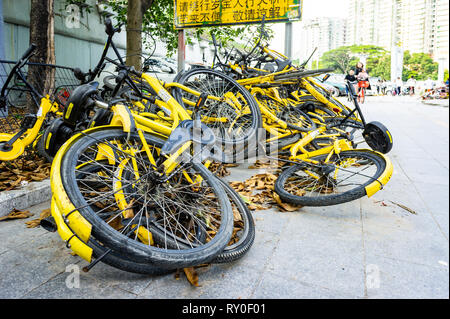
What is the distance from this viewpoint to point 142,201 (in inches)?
89.4

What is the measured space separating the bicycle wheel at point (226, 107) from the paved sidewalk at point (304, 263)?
1425 millimetres

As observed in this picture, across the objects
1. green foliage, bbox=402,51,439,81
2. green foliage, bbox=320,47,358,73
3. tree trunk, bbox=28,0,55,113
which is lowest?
tree trunk, bbox=28,0,55,113

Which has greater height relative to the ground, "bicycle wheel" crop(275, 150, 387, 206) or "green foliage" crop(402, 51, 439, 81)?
"green foliage" crop(402, 51, 439, 81)

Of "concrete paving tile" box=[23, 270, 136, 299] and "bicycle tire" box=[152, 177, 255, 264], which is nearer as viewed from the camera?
"concrete paving tile" box=[23, 270, 136, 299]

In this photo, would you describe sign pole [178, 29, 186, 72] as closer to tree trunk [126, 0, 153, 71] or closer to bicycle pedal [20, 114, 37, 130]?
tree trunk [126, 0, 153, 71]

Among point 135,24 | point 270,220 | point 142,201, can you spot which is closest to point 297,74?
point 270,220

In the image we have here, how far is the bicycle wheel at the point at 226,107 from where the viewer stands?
4.12m

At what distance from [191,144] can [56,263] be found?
1158 millimetres

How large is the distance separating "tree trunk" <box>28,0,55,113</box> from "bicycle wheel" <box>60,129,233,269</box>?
3.11 m

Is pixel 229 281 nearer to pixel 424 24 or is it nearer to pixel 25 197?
pixel 424 24

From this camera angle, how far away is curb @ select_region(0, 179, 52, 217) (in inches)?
114

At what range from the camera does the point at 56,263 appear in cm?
214

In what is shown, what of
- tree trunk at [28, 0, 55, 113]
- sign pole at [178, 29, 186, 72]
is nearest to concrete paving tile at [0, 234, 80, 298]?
tree trunk at [28, 0, 55, 113]
